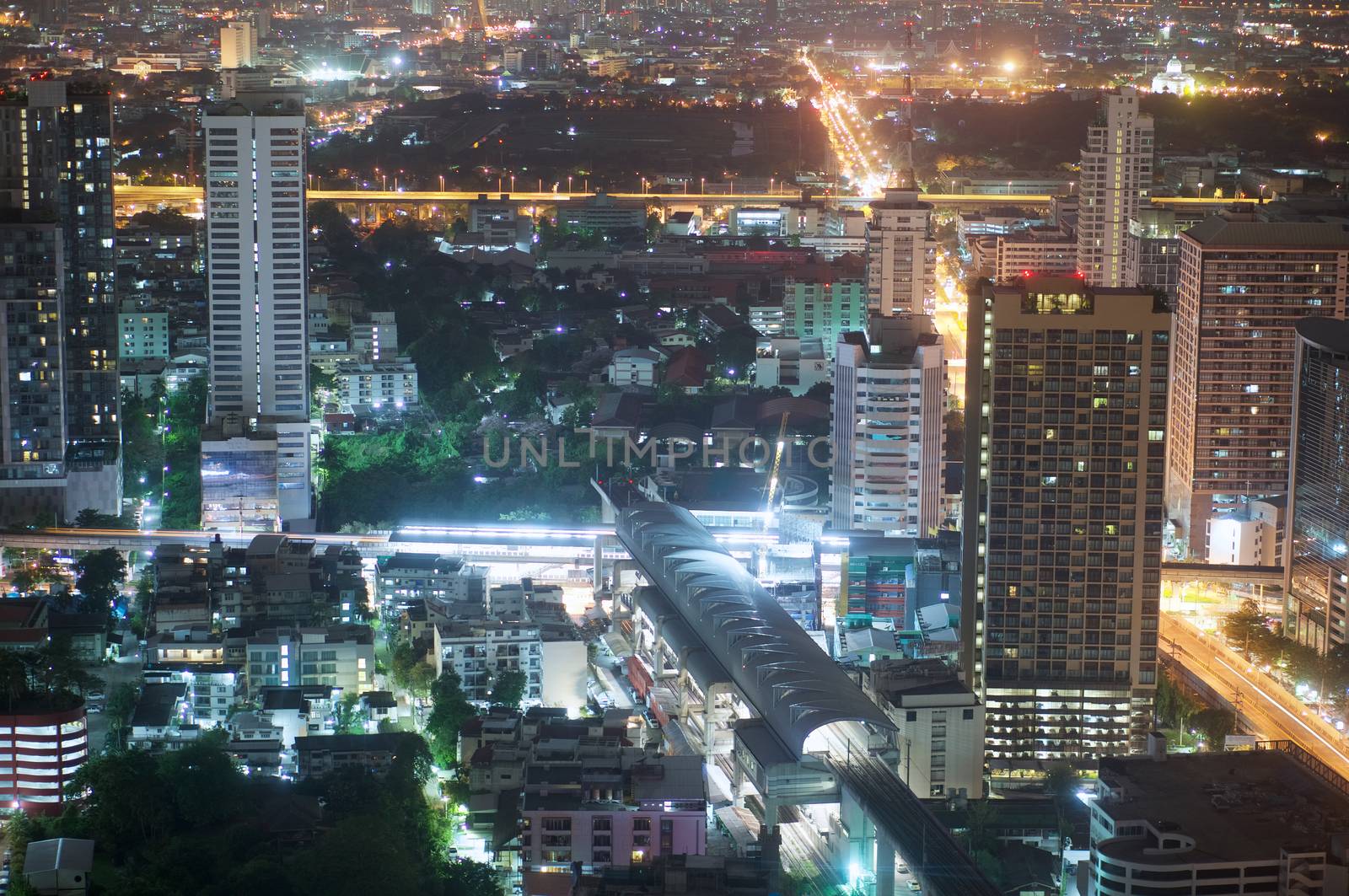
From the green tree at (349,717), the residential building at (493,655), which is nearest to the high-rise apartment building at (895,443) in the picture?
the residential building at (493,655)

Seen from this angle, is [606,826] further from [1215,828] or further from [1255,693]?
[1255,693]

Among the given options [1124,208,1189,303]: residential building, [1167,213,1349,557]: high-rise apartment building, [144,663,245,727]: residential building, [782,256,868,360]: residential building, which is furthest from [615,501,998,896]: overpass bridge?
[782,256,868,360]: residential building

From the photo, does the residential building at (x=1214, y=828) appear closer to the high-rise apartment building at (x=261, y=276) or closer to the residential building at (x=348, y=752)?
the residential building at (x=348, y=752)

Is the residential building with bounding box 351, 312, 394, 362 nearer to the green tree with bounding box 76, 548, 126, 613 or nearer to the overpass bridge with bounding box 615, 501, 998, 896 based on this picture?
the green tree with bounding box 76, 548, 126, 613

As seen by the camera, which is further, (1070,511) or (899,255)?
(899,255)

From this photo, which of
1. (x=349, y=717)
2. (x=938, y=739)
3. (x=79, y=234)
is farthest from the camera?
(x=79, y=234)

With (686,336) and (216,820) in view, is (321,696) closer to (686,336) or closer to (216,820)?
(216,820)

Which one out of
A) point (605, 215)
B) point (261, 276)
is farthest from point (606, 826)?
point (605, 215)
